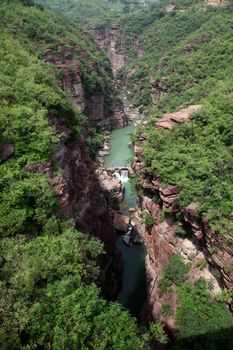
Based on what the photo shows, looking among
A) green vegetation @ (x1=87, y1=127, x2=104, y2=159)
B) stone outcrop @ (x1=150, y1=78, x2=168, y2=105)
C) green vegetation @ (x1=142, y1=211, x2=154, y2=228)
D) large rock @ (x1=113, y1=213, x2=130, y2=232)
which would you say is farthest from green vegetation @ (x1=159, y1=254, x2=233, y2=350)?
stone outcrop @ (x1=150, y1=78, x2=168, y2=105)

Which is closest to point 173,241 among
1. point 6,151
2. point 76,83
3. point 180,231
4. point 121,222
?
point 180,231

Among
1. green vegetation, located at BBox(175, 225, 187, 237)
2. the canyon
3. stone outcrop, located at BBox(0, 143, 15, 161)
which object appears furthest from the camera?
green vegetation, located at BBox(175, 225, 187, 237)

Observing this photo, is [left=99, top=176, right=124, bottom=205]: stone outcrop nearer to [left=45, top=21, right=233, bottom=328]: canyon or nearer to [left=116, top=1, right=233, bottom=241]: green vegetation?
[left=116, top=1, right=233, bottom=241]: green vegetation

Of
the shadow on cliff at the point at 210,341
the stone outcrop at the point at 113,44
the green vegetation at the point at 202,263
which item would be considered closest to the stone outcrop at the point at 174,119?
the green vegetation at the point at 202,263

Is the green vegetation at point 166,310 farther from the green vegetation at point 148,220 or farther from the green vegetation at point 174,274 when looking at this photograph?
the green vegetation at point 148,220

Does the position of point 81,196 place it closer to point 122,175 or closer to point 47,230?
point 47,230

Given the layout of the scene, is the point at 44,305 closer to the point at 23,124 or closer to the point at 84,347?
the point at 84,347
